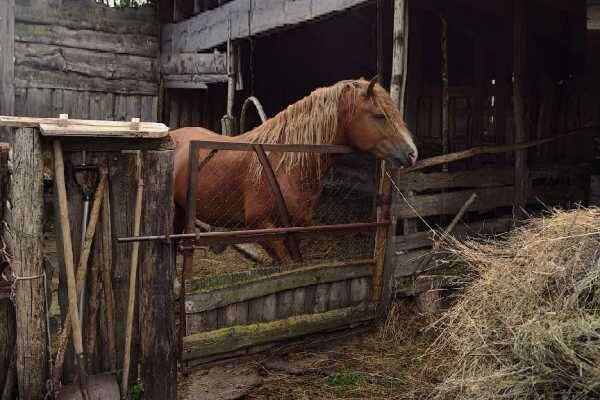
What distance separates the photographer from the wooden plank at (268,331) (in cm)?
380

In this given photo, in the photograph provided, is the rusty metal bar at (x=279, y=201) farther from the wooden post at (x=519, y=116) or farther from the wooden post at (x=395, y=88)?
the wooden post at (x=519, y=116)

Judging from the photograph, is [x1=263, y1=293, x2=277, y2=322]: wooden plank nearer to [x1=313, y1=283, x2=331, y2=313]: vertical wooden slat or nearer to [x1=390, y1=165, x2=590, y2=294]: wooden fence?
[x1=313, y1=283, x2=331, y2=313]: vertical wooden slat

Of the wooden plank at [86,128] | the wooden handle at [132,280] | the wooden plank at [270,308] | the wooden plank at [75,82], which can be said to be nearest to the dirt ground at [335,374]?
the wooden plank at [270,308]

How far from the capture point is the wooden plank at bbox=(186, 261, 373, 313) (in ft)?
12.5

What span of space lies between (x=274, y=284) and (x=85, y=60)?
5097 millimetres

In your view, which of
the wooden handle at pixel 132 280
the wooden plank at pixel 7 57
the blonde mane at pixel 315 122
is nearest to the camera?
the wooden handle at pixel 132 280

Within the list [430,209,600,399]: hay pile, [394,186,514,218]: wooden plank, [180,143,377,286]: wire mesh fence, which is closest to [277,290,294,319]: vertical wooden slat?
[180,143,377,286]: wire mesh fence

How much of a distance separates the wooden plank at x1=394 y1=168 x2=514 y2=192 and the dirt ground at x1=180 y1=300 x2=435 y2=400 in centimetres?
132

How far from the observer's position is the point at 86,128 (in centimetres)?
284

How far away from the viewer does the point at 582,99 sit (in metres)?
6.53

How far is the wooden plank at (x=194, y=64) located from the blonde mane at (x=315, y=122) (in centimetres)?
289

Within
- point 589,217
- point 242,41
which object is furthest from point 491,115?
point 589,217

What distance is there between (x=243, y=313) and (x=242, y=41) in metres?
4.25

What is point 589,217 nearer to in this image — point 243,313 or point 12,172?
point 243,313
